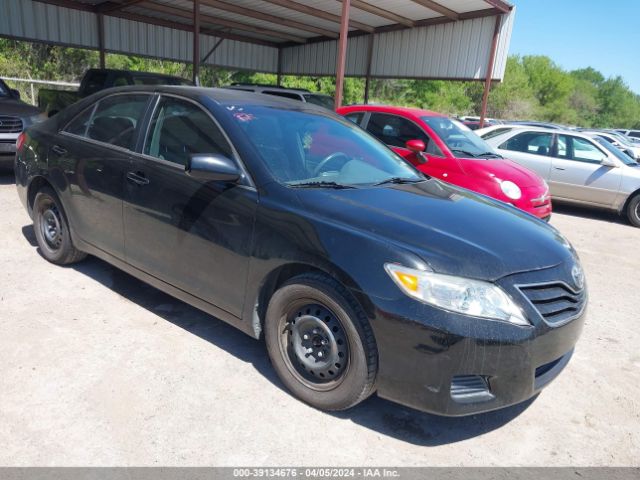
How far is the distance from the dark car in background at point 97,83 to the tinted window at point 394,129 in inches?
207

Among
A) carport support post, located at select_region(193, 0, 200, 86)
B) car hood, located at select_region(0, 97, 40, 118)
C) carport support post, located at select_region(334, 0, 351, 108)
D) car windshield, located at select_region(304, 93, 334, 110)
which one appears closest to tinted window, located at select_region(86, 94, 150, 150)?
car hood, located at select_region(0, 97, 40, 118)

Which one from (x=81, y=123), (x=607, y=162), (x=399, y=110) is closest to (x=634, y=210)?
(x=607, y=162)

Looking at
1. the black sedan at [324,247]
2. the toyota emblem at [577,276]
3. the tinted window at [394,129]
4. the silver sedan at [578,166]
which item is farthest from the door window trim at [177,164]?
the silver sedan at [578,166]

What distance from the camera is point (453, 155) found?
6.55 m

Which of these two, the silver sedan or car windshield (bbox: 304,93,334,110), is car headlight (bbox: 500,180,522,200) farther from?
car windshield (bbox: 304,93,334,110)

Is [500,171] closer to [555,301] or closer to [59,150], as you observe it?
[555,301]

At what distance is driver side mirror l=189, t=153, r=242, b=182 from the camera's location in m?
2.72

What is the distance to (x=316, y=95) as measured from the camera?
39.9ft

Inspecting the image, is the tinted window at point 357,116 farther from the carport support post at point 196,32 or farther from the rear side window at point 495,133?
the carport support post at point 196,32

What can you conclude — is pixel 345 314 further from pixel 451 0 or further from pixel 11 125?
pixel 451 0

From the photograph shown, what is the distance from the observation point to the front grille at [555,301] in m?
2.38

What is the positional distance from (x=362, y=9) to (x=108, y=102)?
1007 centimetres

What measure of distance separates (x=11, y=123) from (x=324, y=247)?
688 centimetres

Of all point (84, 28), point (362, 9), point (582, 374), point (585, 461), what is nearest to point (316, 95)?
point (362, 9)
